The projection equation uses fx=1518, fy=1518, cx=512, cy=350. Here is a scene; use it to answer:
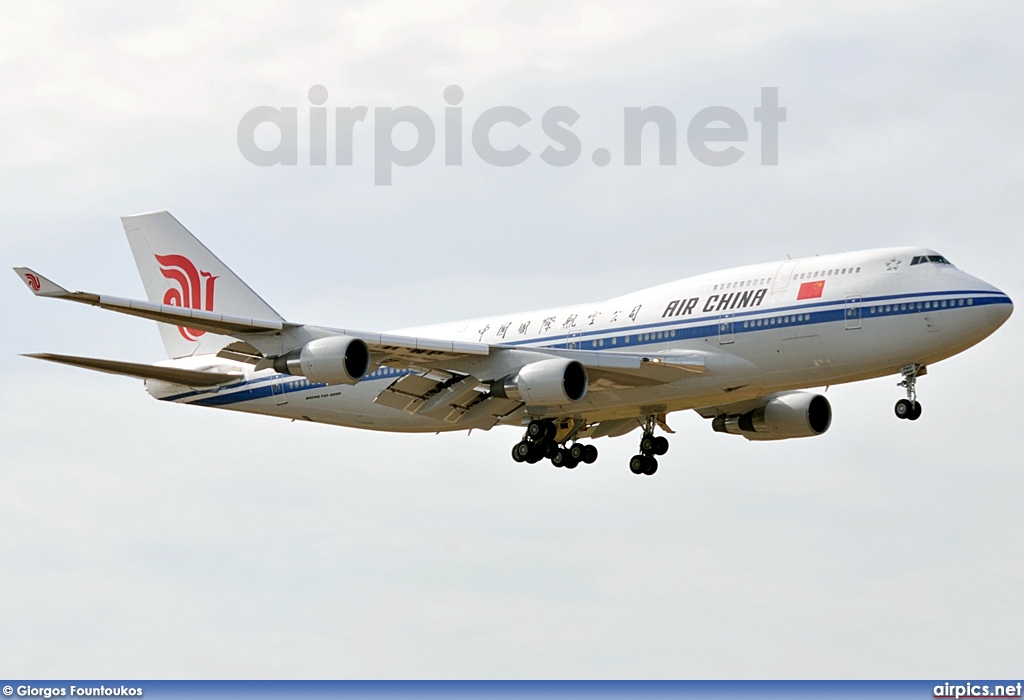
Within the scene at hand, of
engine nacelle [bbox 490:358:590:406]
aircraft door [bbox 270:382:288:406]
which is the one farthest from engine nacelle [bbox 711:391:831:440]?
aircraft door [bbox 270:382:288:406]

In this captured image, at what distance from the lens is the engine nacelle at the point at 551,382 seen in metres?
43.7

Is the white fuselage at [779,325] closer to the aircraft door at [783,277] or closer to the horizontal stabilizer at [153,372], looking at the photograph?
the aircraft door at [783,277]

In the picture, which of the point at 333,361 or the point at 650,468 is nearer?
the point at 333,361

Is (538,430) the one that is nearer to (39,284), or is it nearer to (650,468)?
(650,468)

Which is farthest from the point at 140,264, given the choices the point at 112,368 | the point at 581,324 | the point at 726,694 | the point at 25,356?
the point at 726,694

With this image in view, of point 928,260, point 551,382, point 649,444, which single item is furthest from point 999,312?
point 649,444

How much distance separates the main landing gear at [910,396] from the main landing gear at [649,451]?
9.83 meters

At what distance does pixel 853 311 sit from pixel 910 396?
3015 mm

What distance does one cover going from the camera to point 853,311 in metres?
42.7

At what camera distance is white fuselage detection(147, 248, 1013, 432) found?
42.3m

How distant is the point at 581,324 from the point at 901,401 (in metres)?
10.2

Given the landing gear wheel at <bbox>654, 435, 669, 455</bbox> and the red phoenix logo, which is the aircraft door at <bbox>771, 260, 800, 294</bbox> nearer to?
the landing gear wheel at <bbox>654, 435, 669, 455</bbox>

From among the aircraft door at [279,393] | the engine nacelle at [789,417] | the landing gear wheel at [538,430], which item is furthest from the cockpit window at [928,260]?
the aircraft door at [279,393]

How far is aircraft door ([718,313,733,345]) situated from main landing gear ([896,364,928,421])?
497 centimetres
